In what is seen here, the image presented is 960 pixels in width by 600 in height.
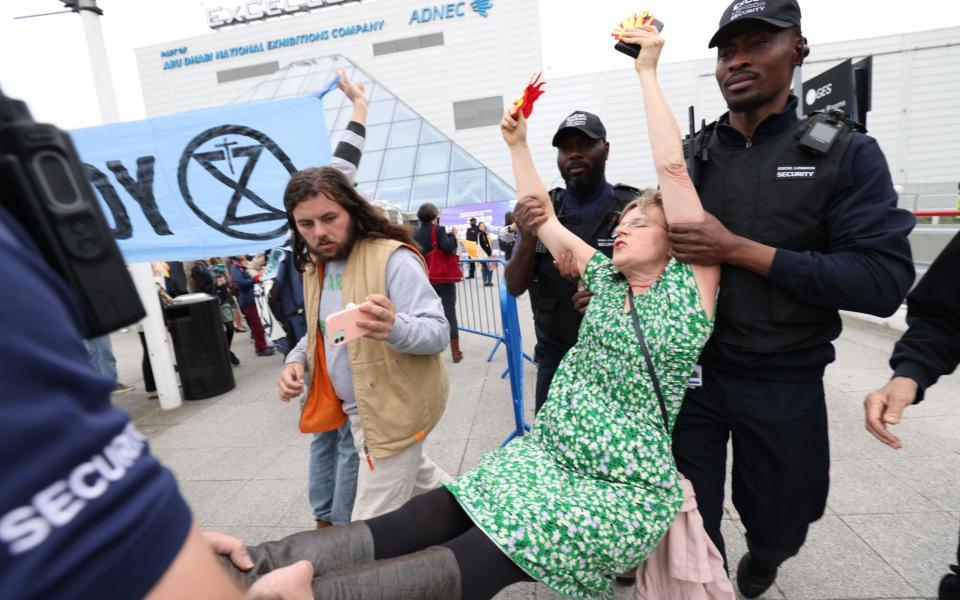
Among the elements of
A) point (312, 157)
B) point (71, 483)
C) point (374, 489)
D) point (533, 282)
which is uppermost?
point (312, 157)

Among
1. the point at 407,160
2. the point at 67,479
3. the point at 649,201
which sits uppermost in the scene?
the point at 407,160

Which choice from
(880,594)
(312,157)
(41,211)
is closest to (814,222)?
(880,594)

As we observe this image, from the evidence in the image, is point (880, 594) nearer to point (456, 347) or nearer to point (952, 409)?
point (952, 409)

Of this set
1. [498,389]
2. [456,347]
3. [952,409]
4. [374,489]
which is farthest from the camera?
[456,347]

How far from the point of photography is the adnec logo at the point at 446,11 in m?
32.6

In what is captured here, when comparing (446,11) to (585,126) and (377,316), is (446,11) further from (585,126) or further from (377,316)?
(377,316)

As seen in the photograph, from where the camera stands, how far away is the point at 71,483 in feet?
1.33

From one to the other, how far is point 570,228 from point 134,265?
4.60 m

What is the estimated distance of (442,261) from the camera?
20.4ft

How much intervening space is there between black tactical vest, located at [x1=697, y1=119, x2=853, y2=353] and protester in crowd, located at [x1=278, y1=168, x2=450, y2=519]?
116 cm

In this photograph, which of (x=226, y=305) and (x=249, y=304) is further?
(x=249, y=304)

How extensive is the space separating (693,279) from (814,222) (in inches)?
18.1

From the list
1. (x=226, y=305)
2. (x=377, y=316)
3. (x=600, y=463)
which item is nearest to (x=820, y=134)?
(x=600, y=463)

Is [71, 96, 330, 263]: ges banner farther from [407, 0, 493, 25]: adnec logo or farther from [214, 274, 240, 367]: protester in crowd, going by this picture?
[407, 0, 493, 25]: adnec logo
